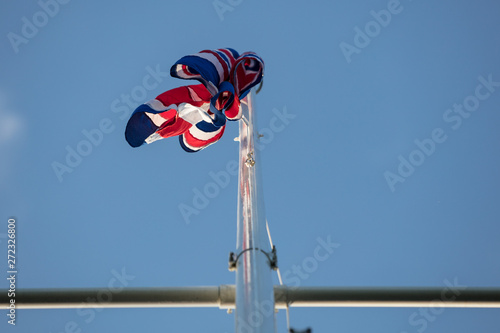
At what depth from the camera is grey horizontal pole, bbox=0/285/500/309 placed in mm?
4129

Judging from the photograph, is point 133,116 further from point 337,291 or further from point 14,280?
point 337,291

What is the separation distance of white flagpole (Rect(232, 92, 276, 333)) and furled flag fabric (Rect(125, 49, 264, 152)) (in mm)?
737

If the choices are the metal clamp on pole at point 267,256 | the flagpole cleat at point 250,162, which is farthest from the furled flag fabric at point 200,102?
the metal clamp on pole at point 267,256

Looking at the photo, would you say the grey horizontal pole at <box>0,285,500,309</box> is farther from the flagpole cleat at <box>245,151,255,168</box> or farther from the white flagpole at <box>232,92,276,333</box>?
the flagpole cleat at <box>245,151,255,168</box>

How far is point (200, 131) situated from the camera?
7.12m

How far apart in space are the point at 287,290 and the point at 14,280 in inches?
117

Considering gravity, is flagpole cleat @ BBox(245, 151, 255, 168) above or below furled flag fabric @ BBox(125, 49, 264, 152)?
below

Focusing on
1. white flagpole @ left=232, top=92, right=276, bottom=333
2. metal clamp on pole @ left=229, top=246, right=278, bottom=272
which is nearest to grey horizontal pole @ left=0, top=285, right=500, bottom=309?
metal clamp on pole @ left=229, top=246, right=278, bottom=272

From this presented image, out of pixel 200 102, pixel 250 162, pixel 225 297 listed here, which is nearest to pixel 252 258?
pixel 225 297

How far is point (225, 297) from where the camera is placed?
4250 mm

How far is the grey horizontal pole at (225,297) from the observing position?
413cm

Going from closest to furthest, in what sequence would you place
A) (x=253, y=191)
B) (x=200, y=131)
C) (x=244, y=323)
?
1. (x=244, y=323)
2. (x=253, y=191)
3. (x=200, y=131)

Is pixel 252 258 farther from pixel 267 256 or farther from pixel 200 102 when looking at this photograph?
pixel 200 102

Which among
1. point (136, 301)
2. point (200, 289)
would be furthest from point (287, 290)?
point (136, 301)
